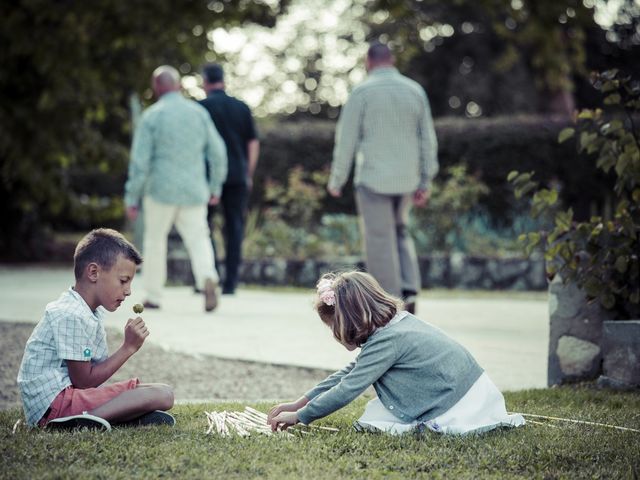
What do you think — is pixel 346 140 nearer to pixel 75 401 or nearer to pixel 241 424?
pixel 241 424

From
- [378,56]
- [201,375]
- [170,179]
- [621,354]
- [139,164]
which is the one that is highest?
[378,56]

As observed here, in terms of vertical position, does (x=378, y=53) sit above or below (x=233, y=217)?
above

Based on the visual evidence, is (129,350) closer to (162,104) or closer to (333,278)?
(333,278)

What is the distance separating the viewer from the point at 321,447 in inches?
141

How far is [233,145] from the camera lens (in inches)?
369

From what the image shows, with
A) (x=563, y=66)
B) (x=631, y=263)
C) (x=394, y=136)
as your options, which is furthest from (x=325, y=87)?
(x=631, y=263)

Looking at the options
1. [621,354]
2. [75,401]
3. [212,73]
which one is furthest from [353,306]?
[212,73]

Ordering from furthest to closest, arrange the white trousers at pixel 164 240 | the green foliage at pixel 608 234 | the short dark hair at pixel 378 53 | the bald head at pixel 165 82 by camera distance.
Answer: the bald head at pixel 165 82, the white trousers at pixel 164 240, the short dark hair at pixel 378 53, the green foliage at pixel 608 234

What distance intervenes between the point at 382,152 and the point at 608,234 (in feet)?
8.67

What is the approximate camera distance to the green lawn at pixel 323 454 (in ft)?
10.5

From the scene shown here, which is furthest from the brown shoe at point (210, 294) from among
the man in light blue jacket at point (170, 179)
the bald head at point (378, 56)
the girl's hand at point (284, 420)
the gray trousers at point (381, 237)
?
the girl's hand at point (284, 420)

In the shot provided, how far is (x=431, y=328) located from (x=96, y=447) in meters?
1.41

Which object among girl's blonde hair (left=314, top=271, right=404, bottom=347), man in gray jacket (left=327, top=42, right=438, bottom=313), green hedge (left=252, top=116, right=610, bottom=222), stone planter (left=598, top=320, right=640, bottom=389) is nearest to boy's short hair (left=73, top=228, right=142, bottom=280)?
girl's blonde hair (left=314, top=271, right=404, bottom=347)

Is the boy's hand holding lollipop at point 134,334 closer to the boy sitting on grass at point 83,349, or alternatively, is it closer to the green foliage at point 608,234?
the boy sitting on grass at point 83,349
